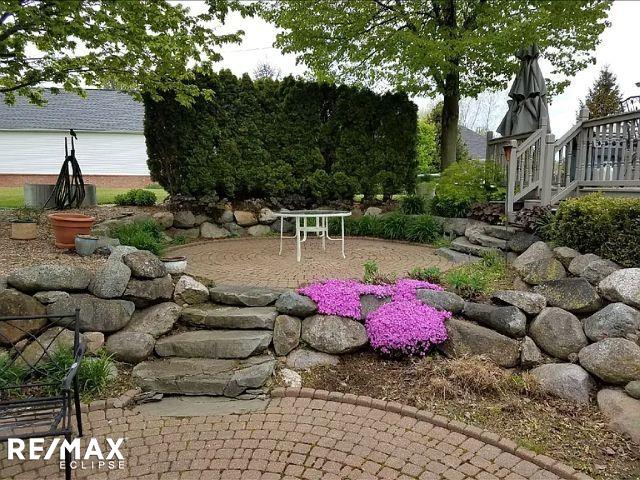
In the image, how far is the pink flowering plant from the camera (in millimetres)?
3631

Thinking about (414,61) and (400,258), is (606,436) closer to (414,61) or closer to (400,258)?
(400,258)

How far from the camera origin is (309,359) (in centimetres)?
368

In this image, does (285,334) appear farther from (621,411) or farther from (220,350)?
(621,411)

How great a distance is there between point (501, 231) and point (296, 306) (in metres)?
3.35

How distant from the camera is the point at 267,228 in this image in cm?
862

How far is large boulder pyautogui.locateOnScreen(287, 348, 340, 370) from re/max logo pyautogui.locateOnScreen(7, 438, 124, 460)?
143cm

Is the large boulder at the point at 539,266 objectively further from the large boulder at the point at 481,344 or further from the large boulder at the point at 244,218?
the large boulder at the point at 244,218

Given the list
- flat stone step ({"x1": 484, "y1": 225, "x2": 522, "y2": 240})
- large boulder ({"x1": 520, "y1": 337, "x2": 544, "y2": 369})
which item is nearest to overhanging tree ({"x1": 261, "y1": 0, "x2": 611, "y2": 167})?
flat stone step ({"x1": 484, "y1": 225, "x2": 522, "y2": 240})

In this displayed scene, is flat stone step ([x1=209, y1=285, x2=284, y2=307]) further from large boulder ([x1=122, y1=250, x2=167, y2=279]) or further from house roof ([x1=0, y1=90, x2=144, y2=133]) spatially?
house roof ([x1=0, y1=90, x2=144, y2=133])

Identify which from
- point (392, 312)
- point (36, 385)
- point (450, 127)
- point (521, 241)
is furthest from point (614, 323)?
point (450, 127)

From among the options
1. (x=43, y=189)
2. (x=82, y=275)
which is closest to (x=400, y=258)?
(x=82, y=275)

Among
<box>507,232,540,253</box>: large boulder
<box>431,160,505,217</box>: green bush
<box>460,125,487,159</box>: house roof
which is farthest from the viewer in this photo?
<box>460,125,487,159</box>: house roof

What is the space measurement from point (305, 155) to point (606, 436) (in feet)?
22.6

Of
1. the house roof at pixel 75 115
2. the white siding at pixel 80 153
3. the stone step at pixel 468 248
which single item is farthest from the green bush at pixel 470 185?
the house roof at pixel 75 115
